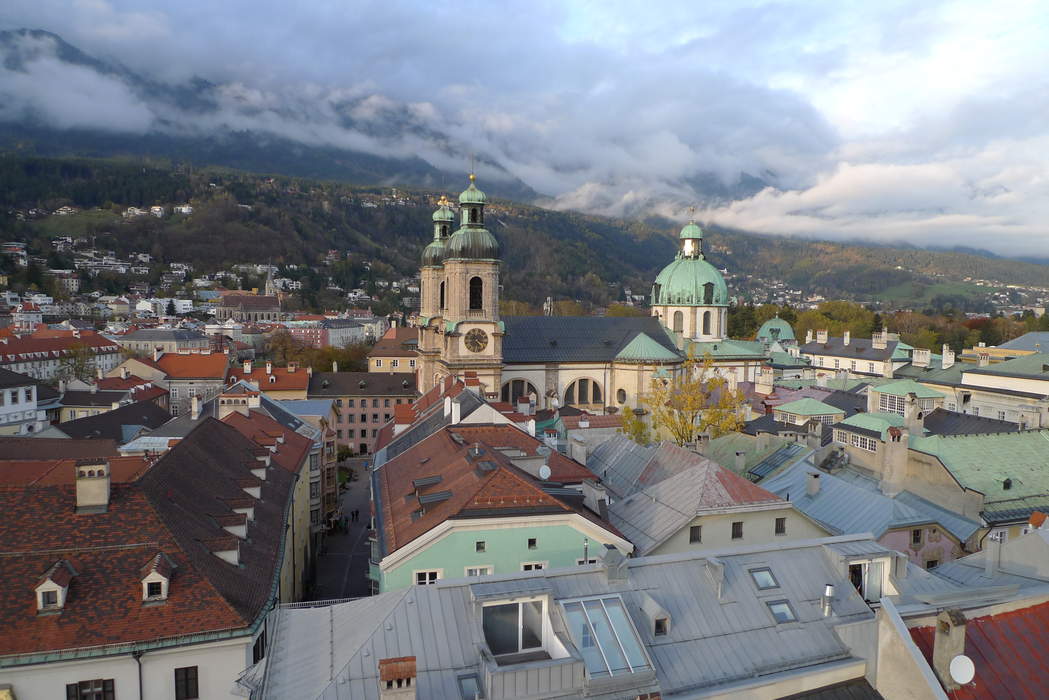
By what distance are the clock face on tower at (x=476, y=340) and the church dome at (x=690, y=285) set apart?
83.3 feet

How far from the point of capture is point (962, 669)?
11656 mm

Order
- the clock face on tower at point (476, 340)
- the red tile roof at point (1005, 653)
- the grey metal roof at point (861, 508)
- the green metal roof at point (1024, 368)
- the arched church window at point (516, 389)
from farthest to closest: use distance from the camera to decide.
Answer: the arched church window at point (516, 389) < the clock face on tower at point (476, 340) < the green metal roof at point (1024, 368) < the grey metal roof at point (861, 508) < the red tile roof at point (1005, 653)

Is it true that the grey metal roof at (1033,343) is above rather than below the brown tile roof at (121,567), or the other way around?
above

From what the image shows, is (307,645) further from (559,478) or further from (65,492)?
(559,478)

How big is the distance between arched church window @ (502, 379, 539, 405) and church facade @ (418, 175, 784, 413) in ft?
0.30

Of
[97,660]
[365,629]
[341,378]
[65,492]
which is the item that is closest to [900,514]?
[365,629]

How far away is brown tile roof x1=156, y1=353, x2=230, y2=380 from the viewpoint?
87.8 m

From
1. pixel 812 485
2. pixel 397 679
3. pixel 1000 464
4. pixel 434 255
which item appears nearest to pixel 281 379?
pixel 434 255

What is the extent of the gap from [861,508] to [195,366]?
8222 centimetres

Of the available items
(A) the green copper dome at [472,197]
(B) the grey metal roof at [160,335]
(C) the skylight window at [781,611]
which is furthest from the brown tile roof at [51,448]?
(B) the grey metal roof at [160,335]

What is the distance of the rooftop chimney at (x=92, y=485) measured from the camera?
18547mm

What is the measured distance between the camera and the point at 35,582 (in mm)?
16875

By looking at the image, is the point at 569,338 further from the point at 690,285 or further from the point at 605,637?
the point at 605,637

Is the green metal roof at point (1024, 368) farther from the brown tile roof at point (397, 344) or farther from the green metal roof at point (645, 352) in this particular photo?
the brown tile roof at point (397, 344)
